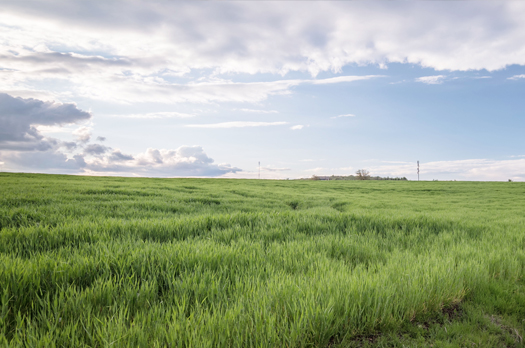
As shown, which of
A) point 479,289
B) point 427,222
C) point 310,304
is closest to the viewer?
point 310,304

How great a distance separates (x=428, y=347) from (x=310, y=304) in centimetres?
110

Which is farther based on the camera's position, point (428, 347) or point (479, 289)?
point (479, 289)

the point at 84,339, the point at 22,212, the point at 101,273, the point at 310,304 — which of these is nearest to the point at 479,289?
the point at 310,304

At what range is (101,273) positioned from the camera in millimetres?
3375

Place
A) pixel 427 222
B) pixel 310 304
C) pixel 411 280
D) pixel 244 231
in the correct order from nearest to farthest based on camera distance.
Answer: pixel 310 304
pixel 411 280
pixel 244 231
pixel 427 222

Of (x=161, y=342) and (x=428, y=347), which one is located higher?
(x=161, y=342)

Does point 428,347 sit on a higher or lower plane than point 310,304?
lower

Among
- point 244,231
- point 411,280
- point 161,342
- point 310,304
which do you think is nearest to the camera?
point 161,342

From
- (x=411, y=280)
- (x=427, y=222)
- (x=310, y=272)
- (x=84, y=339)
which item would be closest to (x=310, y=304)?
(x=310, y=272)

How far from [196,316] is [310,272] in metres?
1.62

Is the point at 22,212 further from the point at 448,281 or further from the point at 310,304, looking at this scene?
the point at 448,281

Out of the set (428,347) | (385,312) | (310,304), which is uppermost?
(310,304)

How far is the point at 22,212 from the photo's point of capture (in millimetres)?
7793

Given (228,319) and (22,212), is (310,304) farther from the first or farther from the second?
(22,212)
